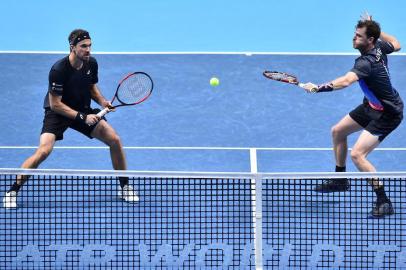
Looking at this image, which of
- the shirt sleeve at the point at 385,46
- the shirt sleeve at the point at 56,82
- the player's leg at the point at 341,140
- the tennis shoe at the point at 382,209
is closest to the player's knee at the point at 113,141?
the shirt sleeve at the point at 56,82

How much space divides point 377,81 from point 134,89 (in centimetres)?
232

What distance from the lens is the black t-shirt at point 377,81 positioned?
9781 millimetres

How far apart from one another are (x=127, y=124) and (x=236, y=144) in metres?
1.42

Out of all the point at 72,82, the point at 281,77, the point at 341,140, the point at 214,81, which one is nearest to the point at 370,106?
the point at 341,140

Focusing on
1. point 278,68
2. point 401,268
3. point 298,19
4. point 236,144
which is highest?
point 298,19

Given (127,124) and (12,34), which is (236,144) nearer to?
(127,124)

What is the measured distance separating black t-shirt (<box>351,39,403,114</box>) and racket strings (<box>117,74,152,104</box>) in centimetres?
203

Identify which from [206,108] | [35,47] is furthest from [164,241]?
[35,47]

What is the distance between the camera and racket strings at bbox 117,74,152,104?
10.5 meters

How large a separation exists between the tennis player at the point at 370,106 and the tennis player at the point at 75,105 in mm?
2051

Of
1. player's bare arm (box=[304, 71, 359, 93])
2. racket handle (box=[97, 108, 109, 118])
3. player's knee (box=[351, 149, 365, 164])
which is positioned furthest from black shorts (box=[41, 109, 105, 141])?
player's knee (box=[351, 149, 365, 164])

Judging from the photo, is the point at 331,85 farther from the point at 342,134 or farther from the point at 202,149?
the point at 202,149

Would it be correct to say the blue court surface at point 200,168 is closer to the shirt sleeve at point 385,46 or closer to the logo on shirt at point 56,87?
the logo on shirt at point 56,87

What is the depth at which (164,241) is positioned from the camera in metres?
9.18
